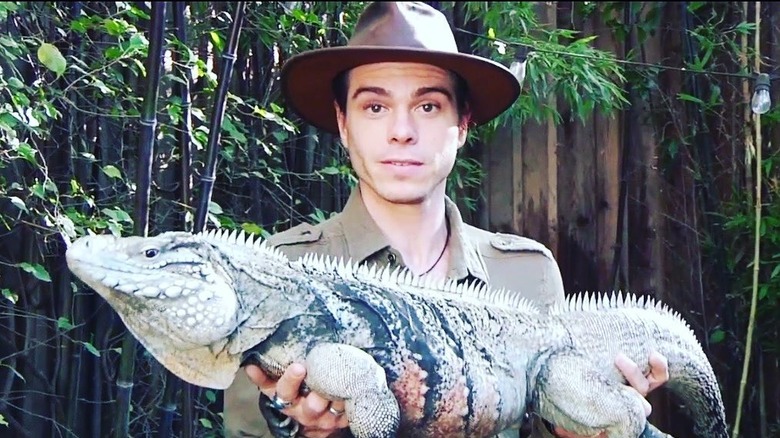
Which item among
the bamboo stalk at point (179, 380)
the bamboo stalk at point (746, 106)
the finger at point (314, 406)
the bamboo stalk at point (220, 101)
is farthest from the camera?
the bamboo stalk at point (746, 106)

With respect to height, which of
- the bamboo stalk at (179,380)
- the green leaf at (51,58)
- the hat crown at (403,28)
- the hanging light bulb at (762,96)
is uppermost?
the hat crown at (403,28)

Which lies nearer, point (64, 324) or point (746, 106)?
point (64, 324)

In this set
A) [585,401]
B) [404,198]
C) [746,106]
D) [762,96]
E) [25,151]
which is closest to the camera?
[585,401]

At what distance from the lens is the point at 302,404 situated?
2.20 m

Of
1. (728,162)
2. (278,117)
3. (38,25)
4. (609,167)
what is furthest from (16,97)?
(728,162)

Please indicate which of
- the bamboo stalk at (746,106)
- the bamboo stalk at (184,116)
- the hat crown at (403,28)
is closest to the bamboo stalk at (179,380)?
the bamboo stalk at (184,116)

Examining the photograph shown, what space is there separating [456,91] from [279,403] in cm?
85

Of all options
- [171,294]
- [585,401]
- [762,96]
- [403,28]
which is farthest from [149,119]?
[762,96]

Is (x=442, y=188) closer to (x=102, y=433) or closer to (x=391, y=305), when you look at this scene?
(x=391, y=305)

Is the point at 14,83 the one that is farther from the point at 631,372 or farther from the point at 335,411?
the point at 631,372

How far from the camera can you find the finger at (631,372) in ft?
7.97

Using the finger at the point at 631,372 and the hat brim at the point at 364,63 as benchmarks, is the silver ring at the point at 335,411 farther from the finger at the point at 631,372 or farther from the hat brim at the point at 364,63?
the hat brim at the point at 364,63

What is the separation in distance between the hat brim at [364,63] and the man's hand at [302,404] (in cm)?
74

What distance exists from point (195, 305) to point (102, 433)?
175cm
